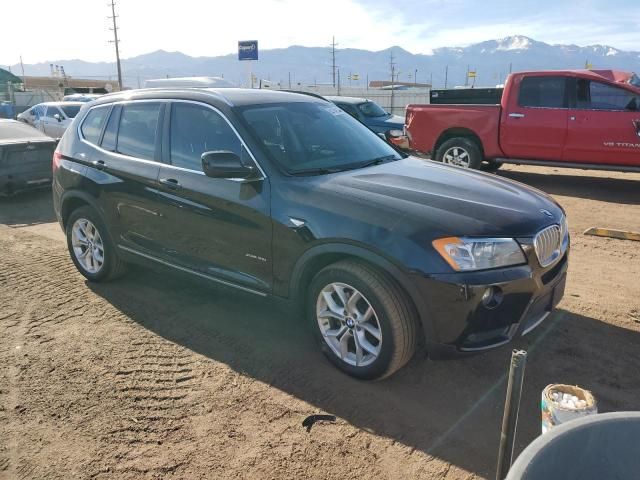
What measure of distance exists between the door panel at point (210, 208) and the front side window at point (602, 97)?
6946mm

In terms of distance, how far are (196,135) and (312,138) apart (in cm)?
88

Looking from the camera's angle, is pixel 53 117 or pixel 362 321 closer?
pixel 362 321

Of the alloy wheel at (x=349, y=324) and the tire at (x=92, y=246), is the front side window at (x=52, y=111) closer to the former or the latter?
the tire at (x=92, y=246)

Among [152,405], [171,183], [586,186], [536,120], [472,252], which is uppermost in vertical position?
[536,120]

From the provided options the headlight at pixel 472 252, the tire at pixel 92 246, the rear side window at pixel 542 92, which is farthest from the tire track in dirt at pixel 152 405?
the rear side window at pixel 542 92

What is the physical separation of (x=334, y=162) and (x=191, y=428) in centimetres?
203

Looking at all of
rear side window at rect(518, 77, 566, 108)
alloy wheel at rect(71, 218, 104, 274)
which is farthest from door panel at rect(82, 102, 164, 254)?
rear side window at rect(518, 77, 566, 108)

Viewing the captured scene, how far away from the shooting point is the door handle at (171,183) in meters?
3.90

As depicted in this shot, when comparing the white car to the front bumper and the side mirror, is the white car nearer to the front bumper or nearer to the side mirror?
the side mirror

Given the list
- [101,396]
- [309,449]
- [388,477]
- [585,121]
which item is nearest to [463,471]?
[388,477]

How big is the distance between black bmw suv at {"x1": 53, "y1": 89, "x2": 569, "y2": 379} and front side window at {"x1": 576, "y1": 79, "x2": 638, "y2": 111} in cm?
557

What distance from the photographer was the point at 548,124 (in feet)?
28.4

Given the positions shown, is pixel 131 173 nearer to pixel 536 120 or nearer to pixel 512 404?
pixel 512 404

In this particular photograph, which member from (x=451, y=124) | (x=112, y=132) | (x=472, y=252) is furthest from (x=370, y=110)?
(x=472, y=252)
